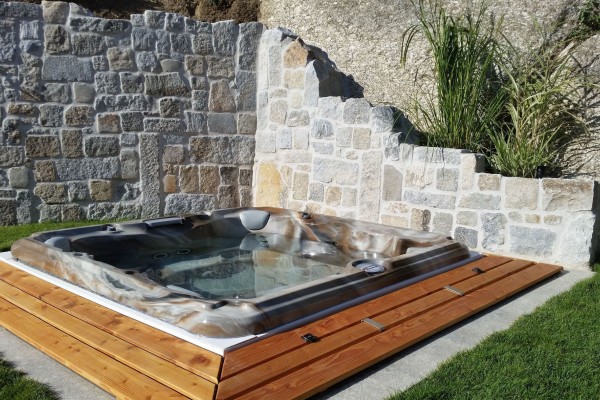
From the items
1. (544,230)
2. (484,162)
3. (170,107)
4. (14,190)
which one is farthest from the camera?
(170,107)

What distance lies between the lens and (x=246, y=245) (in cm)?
404

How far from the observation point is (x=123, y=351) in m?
2.06

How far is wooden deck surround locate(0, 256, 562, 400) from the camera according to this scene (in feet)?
6.14

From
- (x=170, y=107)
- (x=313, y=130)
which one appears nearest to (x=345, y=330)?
(x=313, y=130)

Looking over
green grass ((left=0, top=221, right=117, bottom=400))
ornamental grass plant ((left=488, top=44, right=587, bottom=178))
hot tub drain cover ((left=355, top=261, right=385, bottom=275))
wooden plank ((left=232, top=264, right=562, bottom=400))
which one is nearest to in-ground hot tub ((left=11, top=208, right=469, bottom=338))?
hot tub drain cover ((left=355, top=261, right=385, bottom=275))

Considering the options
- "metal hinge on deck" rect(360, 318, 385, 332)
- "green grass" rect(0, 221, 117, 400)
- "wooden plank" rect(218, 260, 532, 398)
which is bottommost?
"green grass" rect(0, 221, 117, 400)

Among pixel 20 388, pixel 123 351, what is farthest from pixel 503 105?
pixel 20 388

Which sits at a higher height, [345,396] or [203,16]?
[203,16]

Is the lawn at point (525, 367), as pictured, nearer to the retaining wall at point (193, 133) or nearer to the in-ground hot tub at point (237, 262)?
the in-ground hot tub at point (237, 262)

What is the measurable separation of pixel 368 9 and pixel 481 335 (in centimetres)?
406

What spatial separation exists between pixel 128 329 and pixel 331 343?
0.78 meters

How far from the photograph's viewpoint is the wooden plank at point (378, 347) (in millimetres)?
1872

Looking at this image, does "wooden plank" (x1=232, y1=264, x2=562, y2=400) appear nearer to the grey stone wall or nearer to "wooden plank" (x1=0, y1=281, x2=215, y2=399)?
"wooden plank" (x1=0, y1=281, x2=215, y2=399)

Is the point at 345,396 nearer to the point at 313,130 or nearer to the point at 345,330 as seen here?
the point at 345,330
